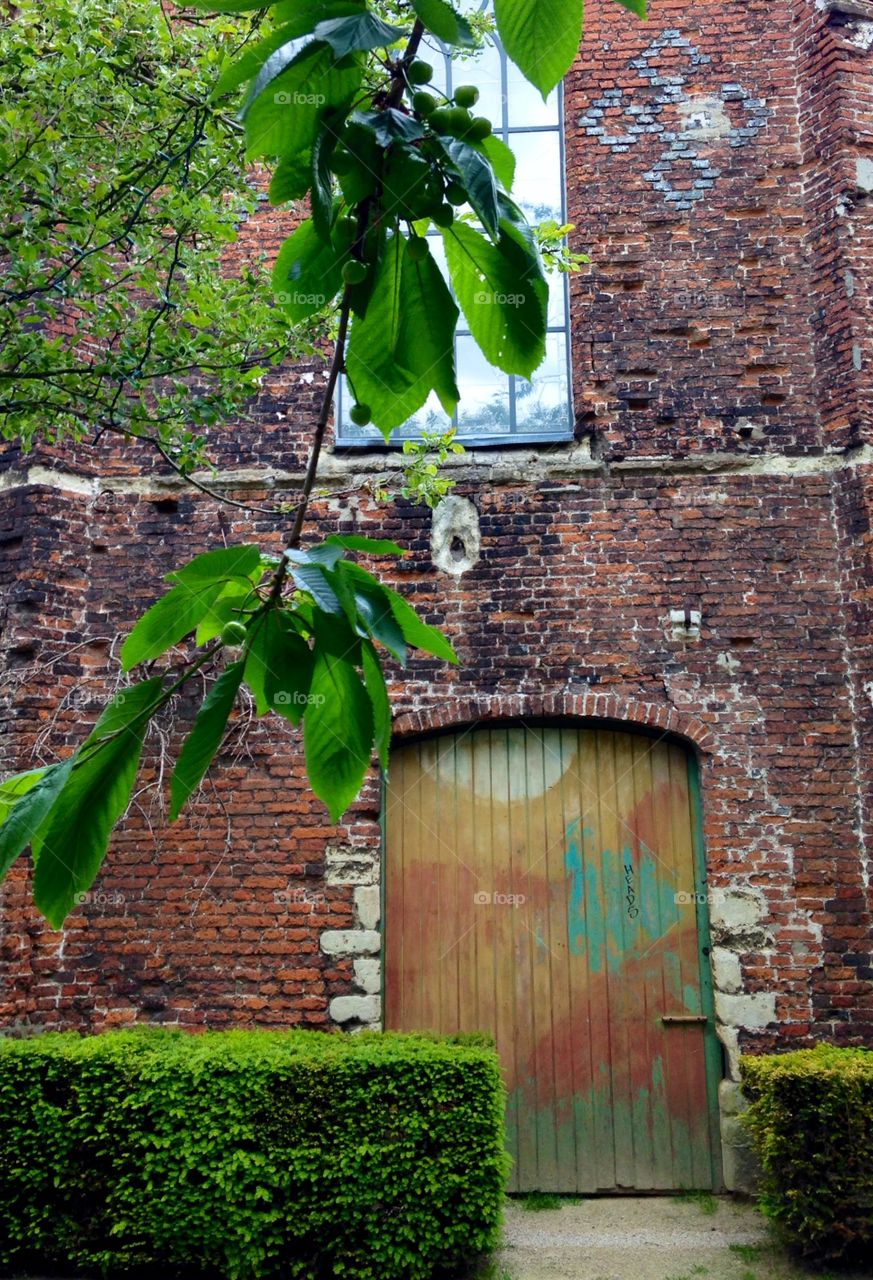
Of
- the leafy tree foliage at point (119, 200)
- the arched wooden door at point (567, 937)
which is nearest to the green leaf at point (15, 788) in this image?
the leafy tree foliage at point (119, 200)

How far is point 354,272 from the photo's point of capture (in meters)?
1.11

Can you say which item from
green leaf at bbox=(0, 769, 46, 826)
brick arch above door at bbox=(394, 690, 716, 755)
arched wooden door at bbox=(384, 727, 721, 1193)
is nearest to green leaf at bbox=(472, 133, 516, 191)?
green leaf at bbox=(0, 769, 46, 826)

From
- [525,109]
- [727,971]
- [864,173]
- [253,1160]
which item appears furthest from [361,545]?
[525,109]

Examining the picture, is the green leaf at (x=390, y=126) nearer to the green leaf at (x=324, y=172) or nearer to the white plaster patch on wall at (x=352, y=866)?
the green leaf at (x=324, y=172)

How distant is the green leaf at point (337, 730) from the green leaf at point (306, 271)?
37 cm

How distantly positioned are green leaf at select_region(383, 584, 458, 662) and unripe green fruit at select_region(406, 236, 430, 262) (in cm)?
35

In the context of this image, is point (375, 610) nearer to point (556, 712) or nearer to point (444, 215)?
point (444, 215)

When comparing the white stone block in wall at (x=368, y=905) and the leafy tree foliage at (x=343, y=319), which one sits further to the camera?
the white stone block in wall at (x=368, y=905)

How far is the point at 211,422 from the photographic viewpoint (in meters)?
5.02

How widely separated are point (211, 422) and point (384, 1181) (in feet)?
11.7

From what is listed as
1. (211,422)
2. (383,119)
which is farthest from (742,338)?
(383,119)

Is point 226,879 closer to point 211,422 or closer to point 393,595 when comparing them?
point 211,422

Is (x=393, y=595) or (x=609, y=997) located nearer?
(x=393, y=595)

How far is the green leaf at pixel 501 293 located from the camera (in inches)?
42.5
